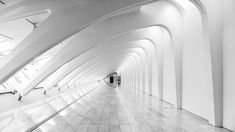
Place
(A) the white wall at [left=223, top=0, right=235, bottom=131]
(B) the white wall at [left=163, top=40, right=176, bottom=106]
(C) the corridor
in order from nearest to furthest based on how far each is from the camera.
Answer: (A) the white wall at [left=223, top=0, right=235, bottom=131], (C) the corridor, (B) the white wall at [left=163, top=40, right=176, bottom=106]

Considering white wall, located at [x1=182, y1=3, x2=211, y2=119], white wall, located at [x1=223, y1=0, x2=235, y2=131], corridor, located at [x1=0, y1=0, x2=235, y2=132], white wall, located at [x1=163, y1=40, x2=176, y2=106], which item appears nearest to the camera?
white wall, located at [x1=223, y1=0, x2=235, y2=131]

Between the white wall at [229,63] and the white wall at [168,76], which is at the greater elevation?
the white wall at [229,63]

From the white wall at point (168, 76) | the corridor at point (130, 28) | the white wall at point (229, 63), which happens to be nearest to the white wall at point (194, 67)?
the corridor at point (130, 28)

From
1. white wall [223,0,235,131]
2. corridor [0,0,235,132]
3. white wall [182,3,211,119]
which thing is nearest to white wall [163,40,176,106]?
corridor [0,0,235,132]

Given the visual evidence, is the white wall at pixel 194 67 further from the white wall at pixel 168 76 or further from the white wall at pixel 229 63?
the white wall at pixel 168 76

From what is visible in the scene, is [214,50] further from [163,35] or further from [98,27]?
[163,35]

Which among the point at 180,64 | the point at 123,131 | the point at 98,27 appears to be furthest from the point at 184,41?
the point at 123,131

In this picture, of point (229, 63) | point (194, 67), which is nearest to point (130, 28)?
point (194, 67)

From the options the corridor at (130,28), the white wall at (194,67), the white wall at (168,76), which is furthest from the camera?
the white wall at (168,76)

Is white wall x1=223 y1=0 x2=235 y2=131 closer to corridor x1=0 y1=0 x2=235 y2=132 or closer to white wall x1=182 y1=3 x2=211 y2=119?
corridor x1=0 y1=0 x2=235 y2=132

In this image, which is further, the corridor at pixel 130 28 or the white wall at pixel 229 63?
the corridor at pixel 130 28

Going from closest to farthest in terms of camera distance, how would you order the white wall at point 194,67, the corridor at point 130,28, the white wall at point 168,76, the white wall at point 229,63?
the white wall at point 229,63
the corridor at point 130,28
the white wall at point 194,67
the white wall at point 168,76

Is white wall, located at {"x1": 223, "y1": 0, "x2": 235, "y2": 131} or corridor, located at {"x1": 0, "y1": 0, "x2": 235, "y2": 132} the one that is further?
corridor, located at {"x1": 0, "y1": 0, "x2": 235, "y2": 132}

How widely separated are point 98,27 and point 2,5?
23.3 feet
